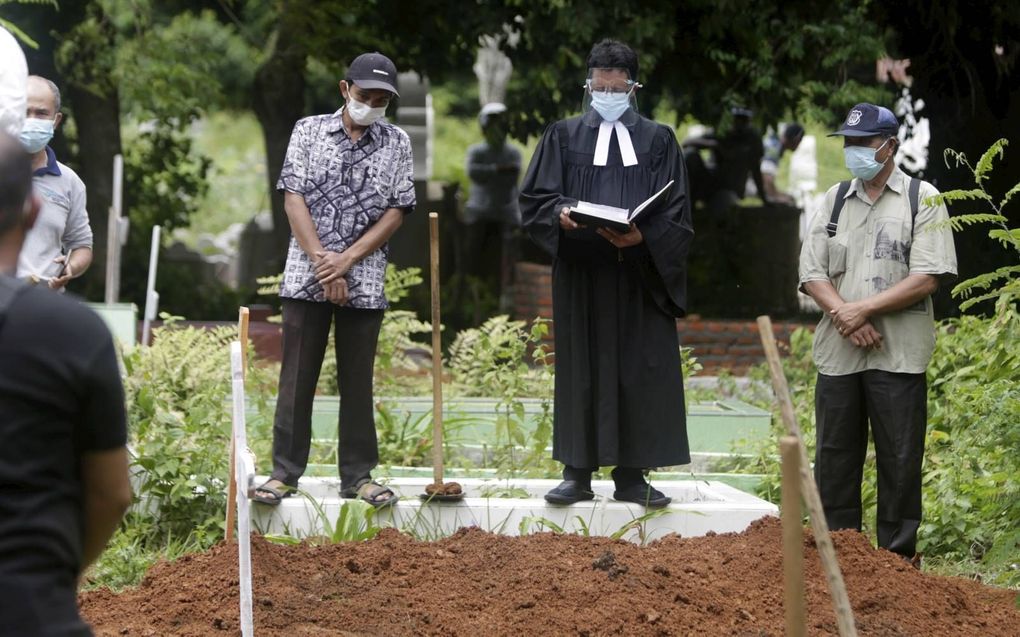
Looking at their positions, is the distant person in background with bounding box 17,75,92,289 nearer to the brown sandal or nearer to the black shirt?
the brown sandal

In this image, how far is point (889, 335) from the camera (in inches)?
242

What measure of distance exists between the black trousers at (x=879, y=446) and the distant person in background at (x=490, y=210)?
9296mm

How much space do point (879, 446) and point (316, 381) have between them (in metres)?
2.42

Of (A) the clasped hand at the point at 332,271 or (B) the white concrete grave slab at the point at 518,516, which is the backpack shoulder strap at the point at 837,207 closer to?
(B) the white concrete grave slab at the point at 518,516

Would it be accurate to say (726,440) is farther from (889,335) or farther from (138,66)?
(138,66)

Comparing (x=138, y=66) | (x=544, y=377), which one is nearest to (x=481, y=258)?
(x=138, y=66)

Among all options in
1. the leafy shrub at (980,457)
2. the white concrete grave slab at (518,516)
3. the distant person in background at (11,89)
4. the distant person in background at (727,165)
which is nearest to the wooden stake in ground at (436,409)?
the white concrete grave slab at (518,516)

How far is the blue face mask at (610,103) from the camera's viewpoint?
643cm

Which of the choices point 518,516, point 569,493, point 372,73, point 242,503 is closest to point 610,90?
point 372,73

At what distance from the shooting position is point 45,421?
264 centimetres

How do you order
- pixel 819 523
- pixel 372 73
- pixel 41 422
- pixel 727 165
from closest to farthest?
pixel 41 422, pixel 819 523, pixel 372 73, pixel 727 165

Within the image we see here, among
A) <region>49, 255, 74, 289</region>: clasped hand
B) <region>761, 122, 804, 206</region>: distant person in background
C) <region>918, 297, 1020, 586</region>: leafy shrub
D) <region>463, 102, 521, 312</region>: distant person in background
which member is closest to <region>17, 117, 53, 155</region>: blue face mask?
<region>49, 255, 74, 289</region>: clasped hand

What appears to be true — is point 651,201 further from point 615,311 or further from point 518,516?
point 518,516

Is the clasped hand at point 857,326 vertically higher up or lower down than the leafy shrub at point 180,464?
higher up
